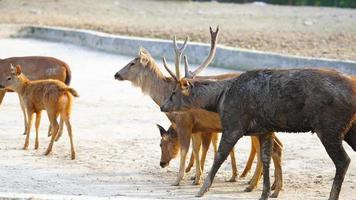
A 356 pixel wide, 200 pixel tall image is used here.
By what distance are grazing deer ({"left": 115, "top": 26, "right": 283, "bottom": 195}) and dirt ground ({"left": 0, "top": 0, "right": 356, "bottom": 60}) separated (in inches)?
316

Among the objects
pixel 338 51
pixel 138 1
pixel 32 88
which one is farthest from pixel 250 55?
pixel 138 1

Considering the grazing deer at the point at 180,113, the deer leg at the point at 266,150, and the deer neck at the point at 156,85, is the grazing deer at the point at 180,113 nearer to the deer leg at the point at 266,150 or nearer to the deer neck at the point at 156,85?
the deer neck at the point at 156,85

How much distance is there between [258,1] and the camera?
1421 inches

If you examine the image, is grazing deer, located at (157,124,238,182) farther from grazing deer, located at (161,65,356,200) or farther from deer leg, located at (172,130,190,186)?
grazing deer, located at (161,65,356,200)

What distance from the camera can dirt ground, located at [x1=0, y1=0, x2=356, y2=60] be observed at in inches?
943

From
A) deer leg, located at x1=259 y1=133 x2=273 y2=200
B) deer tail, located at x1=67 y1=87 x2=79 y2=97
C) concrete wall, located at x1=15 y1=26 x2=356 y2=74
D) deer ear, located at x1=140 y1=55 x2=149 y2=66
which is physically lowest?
concrete wall, located at x1=15 y1=26 x2=356 y2=74

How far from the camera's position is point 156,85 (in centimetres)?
1352

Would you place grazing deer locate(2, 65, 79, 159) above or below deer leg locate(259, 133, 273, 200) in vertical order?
below

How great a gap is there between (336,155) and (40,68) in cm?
658

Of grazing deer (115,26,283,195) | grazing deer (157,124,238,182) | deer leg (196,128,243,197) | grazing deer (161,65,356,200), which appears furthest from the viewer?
grazing deer (157,124,238,182)

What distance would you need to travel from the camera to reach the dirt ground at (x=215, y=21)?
2395cm

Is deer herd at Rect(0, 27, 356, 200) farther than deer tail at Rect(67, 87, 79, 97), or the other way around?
deer tail at Rect(67, 87, 79, 97)

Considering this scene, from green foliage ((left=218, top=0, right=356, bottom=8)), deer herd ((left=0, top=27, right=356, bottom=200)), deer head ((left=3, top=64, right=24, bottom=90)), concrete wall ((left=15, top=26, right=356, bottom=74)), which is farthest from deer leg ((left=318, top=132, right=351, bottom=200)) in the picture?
green foliage ((left=218, top=0, right=356, bottom=8))

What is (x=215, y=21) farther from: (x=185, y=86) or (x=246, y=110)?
(x=246, y=110)
